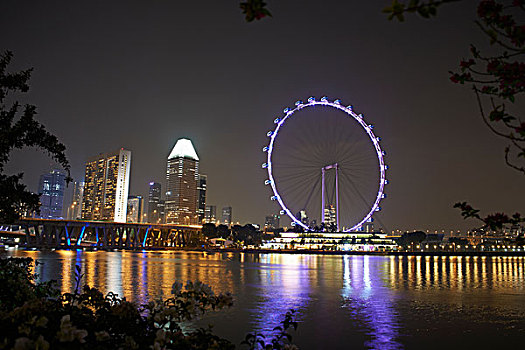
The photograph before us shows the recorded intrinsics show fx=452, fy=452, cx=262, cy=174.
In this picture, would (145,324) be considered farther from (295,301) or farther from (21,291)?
(295,301)

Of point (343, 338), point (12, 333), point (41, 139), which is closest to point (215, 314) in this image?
point (343, 338)

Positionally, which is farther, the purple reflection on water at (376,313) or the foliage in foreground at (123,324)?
the purple reflection on water at (376,313)

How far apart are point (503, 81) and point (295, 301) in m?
21.5

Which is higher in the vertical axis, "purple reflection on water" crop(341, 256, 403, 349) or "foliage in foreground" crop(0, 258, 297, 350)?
"foliage in foreground" crop(0, 258, 297, 350)

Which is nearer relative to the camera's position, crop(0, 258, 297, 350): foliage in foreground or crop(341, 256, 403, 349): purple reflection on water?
crop(0, 258, 297, 350): foliage in foreground

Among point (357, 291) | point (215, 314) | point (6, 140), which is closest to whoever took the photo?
point (6, 140)

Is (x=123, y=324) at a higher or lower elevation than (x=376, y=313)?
higher

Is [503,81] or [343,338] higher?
[503,81]

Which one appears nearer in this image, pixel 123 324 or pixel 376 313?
pixel 123 324

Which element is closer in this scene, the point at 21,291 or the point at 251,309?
the point at 21,291

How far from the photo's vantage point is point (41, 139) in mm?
11953

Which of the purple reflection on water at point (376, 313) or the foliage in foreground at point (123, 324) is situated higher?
the foliage in foreground at point (123, 324)

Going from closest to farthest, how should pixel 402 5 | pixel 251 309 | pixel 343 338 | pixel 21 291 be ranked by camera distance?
pixel 402 5 → pixel 21 291 → pixel 343 338 → pixel 251 309

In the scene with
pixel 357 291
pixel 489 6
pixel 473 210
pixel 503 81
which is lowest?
pixel 357 291
